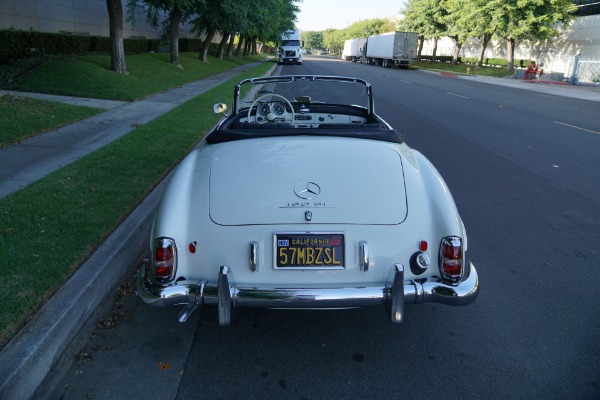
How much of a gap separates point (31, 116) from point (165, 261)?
7.46 metres

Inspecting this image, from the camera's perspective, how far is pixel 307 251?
2797 millimetres

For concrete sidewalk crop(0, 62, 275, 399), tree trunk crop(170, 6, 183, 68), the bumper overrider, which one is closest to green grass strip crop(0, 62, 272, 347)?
concrete sidewalk crop(0, 62, 275, 399)

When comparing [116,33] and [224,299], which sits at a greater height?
[116,33]

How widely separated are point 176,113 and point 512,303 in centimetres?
901

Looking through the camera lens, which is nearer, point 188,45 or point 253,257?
point 253,257

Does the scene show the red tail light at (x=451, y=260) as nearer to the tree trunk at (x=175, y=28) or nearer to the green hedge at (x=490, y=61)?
A: the tree trunk at (x=175, y=28)

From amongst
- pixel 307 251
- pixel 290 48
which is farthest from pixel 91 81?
pixel 290 48

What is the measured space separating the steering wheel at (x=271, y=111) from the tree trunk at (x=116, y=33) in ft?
40.7

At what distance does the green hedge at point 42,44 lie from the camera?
15414 millimetres

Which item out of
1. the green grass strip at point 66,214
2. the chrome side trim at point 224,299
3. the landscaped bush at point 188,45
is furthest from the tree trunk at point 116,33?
the landscaped bush at point 188,45

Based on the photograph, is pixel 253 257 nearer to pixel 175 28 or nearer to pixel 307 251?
pixel 307 251

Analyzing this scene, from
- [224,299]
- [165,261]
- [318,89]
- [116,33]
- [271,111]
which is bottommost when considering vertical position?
[224,299]

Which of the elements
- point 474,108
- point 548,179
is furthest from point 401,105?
point 548,179

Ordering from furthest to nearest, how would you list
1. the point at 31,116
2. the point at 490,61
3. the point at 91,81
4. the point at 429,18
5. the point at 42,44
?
the point at 429,18, the point at 490,61, the point at 42,44, the point at 91,81, the point at 31,116
